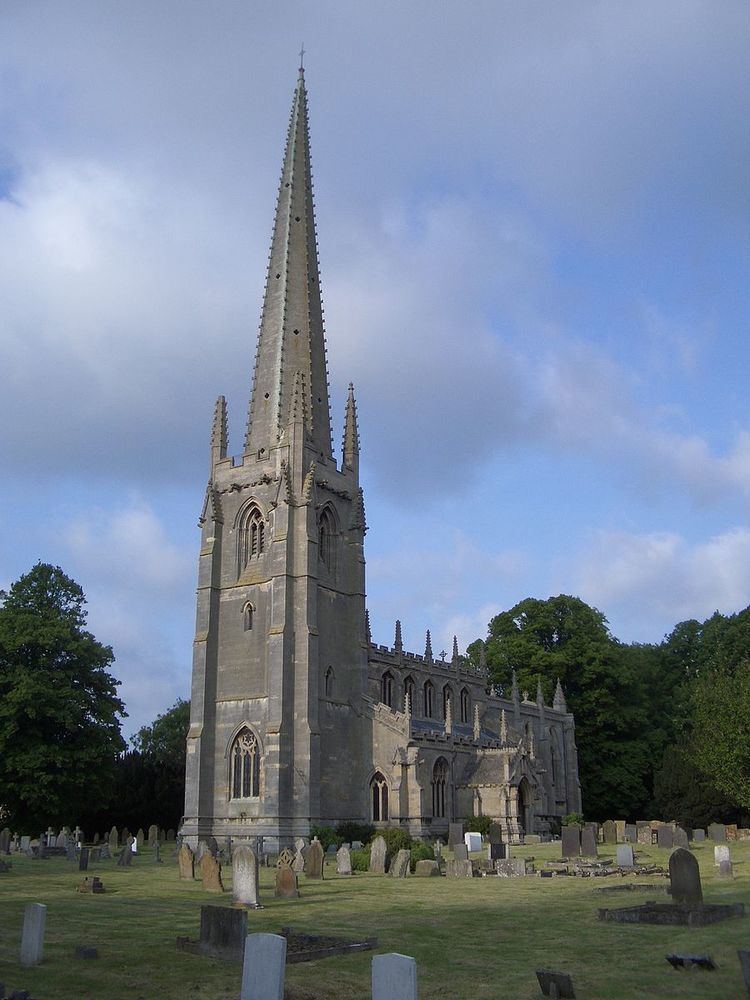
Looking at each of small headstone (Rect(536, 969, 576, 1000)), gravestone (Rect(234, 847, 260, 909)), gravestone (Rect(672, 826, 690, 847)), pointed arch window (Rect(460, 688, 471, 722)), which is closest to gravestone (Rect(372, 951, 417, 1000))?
small headstone (Rect(536, 969, 576, 1000))

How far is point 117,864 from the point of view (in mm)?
35562

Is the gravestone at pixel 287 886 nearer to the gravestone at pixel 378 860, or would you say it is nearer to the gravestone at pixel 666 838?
the gravestone at pixel 378 860

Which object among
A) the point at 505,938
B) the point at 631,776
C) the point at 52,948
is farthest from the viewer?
the point at 631,776

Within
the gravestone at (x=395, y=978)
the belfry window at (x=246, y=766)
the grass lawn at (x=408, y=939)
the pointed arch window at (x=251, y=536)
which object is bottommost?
the grass lawn at (x=408, y=939)

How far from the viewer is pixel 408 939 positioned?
49.5 ft

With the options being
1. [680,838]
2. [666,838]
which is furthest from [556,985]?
[666,838]

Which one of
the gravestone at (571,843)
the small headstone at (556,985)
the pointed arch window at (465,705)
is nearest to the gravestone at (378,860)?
the gravestone at (571,843)

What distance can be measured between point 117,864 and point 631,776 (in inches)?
1653

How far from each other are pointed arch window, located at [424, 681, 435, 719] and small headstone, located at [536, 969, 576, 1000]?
4689 centimetres

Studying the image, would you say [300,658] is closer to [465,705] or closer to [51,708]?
[51,708]

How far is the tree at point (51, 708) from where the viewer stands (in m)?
43.8

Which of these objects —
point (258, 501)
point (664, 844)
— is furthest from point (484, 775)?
point (258, 501)

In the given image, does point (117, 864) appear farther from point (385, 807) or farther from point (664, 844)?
point (664, 844)

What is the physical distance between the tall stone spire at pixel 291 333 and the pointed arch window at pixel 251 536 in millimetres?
3216
